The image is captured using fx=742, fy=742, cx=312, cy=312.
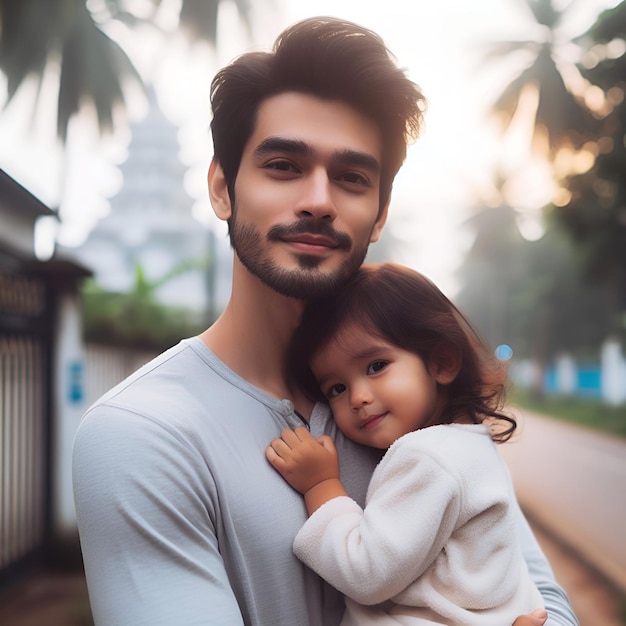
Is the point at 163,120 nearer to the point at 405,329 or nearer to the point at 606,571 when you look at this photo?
Result: the point at 606,571

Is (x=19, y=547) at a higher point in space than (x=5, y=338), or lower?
lower

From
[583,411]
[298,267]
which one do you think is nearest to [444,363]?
[298,267]

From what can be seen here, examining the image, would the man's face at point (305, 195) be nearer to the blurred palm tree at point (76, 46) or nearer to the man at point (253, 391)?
the man at point (253, 391)

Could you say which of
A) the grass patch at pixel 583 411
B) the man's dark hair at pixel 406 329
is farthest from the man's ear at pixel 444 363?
the grass patch at pixel 583 411

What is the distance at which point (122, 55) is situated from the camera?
19172 mm

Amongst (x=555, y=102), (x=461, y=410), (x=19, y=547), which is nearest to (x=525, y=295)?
(x=555, y=102)

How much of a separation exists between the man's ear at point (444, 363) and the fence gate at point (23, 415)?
5277 mm

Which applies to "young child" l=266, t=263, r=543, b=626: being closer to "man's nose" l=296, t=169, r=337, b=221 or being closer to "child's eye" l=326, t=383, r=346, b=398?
"child's eye" l=326, t=383, r=346, b=398

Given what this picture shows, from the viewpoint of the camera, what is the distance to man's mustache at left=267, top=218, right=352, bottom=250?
1.80 metres

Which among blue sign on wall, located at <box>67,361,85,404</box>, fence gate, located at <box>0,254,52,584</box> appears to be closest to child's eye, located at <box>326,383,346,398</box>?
fence gate, located at <box>0,254,52,584</box>

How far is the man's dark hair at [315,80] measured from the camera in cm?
194

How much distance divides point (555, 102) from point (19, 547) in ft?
58.9

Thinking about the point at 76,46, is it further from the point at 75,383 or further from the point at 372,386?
the point at 372,386

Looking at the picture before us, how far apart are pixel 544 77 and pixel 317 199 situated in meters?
22.0
